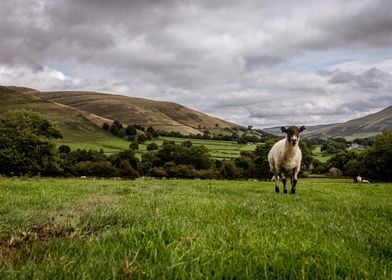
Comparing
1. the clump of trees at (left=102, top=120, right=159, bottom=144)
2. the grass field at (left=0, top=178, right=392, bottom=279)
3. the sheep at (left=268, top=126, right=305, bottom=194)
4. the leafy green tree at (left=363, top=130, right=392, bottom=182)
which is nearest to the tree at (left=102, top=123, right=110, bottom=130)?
the clump of trees at (left=102, top=120, right=159, bottom=144)

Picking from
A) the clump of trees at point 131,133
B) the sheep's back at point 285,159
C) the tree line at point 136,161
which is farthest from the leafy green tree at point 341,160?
the sheep's back at point 285,159

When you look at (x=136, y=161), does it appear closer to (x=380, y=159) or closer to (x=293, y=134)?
(x=380, y=159)

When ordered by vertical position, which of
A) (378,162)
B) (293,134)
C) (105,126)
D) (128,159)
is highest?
(105,126)

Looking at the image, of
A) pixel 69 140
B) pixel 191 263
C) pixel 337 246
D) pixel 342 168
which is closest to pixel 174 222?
pixel 191 263

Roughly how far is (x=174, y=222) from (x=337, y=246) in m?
2.65

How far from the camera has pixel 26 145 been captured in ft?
208

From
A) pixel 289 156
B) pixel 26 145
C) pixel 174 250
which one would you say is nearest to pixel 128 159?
pixel 26 145

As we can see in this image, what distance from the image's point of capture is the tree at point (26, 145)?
61.4 meters

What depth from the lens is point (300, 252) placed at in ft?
15.4

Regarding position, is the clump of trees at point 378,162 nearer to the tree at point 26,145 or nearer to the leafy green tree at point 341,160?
the leafy green tree at point 341,160

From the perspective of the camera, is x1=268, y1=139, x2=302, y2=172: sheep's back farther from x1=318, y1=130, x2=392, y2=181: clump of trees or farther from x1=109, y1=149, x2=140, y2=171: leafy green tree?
x1=109, y1=149, x2=140, y2=171: leafy green tree

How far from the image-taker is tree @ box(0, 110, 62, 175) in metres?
61.4

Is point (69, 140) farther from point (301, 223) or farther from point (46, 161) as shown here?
point (301, 223)

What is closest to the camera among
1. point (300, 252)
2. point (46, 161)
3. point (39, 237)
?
point (300, 252)
